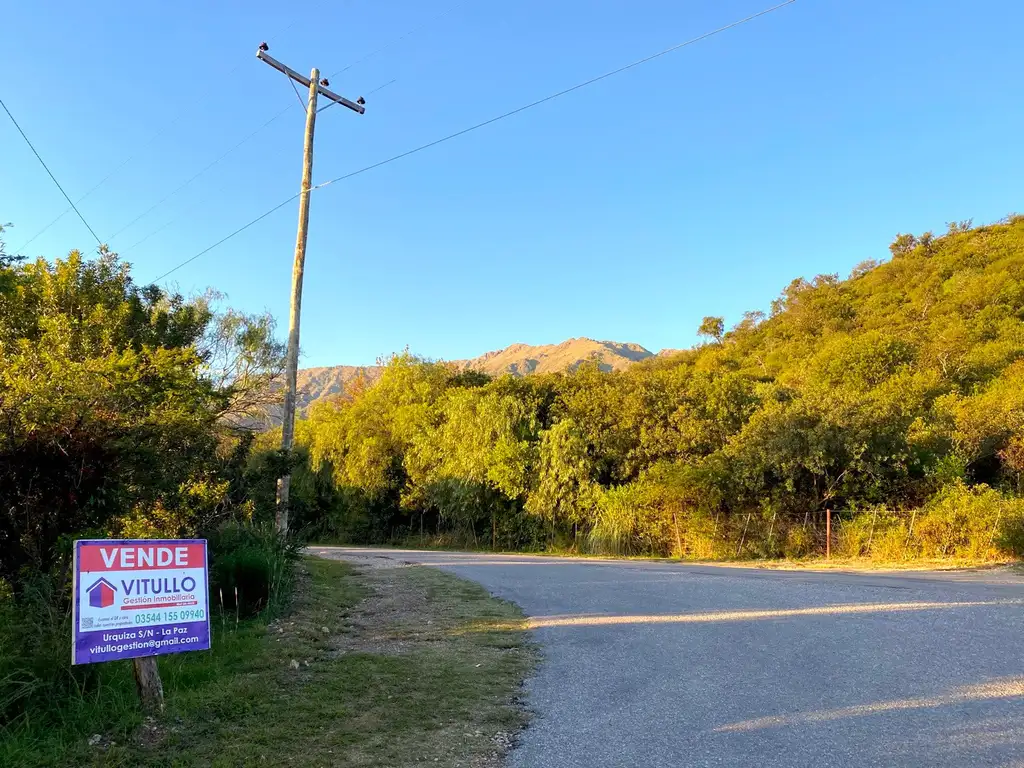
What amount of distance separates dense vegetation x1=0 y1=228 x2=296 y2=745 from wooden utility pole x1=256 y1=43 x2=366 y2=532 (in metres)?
0.95

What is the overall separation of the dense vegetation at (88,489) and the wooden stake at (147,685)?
10.5 inches

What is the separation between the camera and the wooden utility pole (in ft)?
42.7

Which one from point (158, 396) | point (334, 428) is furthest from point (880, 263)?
point (158, 396)

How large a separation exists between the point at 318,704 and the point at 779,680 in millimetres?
3694

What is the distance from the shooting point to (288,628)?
7895 millimetres

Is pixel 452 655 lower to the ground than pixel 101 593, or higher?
lower

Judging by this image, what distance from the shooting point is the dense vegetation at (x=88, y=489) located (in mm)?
4945

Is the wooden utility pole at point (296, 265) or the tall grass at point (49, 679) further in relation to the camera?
the wooden utility pole at point (296, 265)

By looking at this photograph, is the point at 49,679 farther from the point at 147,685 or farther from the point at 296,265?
the point at 296,265

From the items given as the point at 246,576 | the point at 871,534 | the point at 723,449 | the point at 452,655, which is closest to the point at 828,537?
the point at 871,534

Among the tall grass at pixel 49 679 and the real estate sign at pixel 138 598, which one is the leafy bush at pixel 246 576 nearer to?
the tall grass at pixel 49 679

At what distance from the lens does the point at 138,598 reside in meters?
4.63

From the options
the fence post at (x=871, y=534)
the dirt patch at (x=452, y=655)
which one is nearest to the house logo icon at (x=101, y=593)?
the dirt patch at (x=452, y=655)

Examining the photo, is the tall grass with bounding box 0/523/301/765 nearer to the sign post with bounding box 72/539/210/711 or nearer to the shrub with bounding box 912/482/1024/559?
the sign post with bounding box 72/539/210/711
